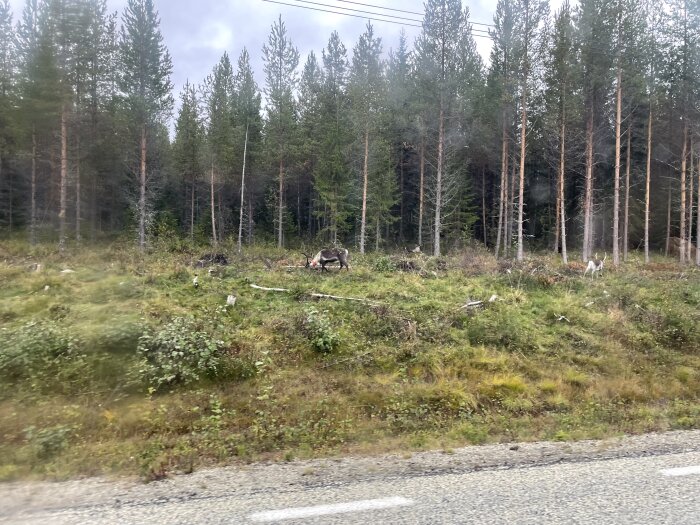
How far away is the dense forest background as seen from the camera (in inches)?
747

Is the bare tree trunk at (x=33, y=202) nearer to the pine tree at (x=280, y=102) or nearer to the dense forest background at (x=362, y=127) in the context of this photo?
the dense forest background at (x=362, y=127)

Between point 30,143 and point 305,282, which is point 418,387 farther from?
point 30,143

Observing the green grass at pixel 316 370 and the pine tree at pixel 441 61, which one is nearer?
the green grass at pixel 316 370

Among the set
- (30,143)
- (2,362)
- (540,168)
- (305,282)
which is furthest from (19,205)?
(540,168)

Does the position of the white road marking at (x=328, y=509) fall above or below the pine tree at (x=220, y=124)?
below

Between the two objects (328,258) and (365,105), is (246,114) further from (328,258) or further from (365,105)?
(328,258)

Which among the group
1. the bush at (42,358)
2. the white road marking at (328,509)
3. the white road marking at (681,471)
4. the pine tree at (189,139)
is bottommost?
the white road marking at (681,471)

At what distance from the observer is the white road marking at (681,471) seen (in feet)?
15.6

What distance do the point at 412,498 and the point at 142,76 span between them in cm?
2833

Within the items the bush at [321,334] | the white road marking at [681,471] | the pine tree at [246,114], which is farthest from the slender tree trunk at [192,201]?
the white road marking at [681,471]

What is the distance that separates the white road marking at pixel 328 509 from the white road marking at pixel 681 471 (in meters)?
2.80

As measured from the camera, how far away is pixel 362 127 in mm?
30562

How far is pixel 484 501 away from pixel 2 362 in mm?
7660

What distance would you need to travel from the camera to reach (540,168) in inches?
1577
